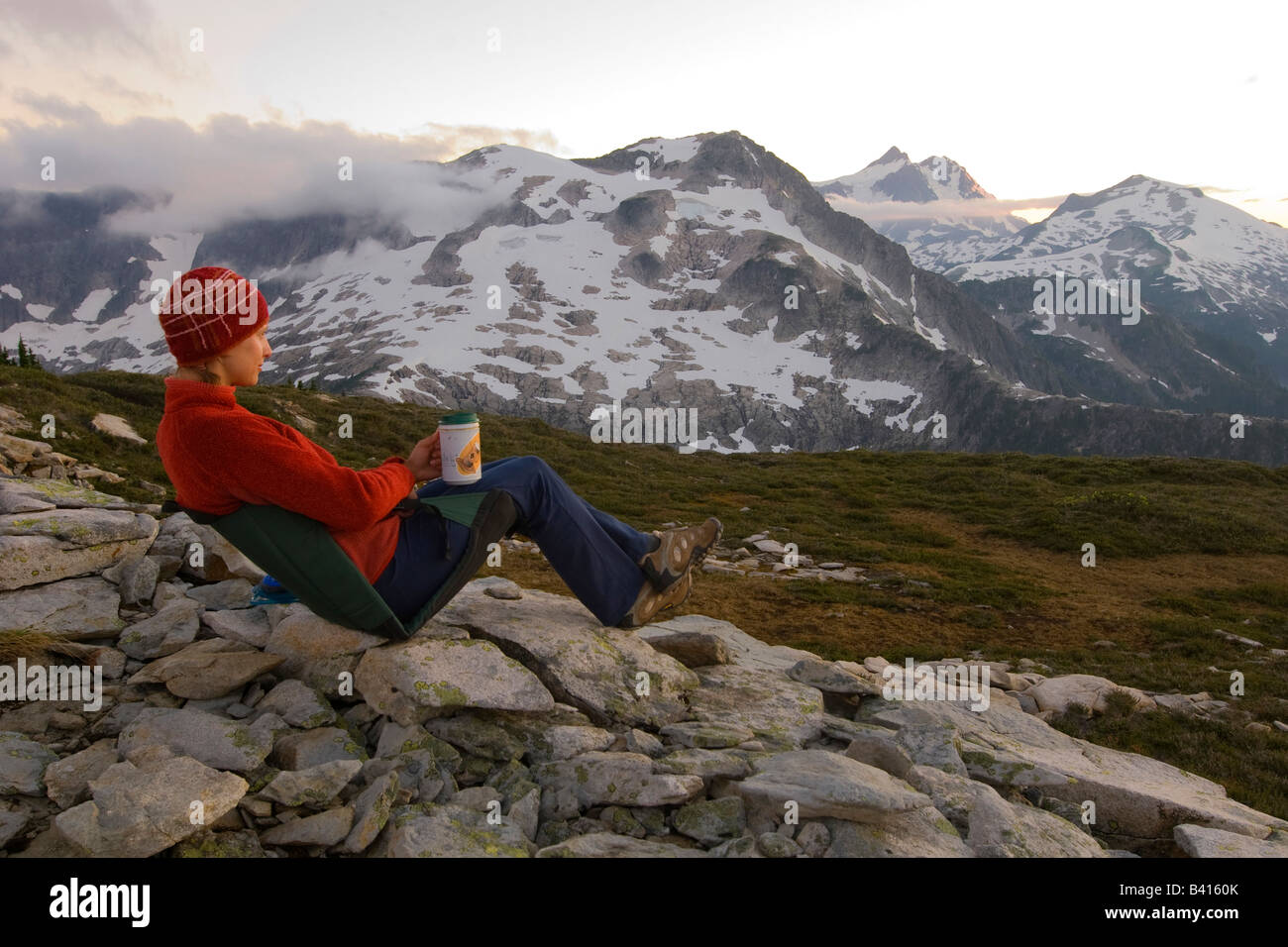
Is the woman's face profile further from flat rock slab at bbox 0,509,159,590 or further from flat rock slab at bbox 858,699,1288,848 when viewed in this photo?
flat rock slab at bbox 858,699,1288,848

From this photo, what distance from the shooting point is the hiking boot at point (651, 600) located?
6.68 meters

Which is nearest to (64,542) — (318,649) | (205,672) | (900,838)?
(205,672)

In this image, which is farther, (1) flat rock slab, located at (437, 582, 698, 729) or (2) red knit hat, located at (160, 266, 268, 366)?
(1) flat rock slab, located at (437, 582, 698, 729)

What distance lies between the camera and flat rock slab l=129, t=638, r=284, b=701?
18.3 ft

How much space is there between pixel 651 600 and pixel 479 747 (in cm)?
215

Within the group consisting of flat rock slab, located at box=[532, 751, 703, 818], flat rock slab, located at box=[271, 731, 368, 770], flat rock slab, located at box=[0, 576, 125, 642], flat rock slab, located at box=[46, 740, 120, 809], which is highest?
flat rock slab, located at box=[0, 576, 125, 642]

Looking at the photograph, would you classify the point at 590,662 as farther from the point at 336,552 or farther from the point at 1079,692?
the point at 1079,692

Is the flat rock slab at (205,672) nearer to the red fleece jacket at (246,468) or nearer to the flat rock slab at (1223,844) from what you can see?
the red fleece jacket at (246,468)

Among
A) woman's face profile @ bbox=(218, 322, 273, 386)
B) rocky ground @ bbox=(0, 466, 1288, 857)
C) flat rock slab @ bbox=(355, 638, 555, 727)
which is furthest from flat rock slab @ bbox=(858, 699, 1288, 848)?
woman's face profile @ bbox=(218, 322, 273, 386)

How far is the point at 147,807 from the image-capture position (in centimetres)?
381

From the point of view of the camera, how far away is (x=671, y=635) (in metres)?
7.54
